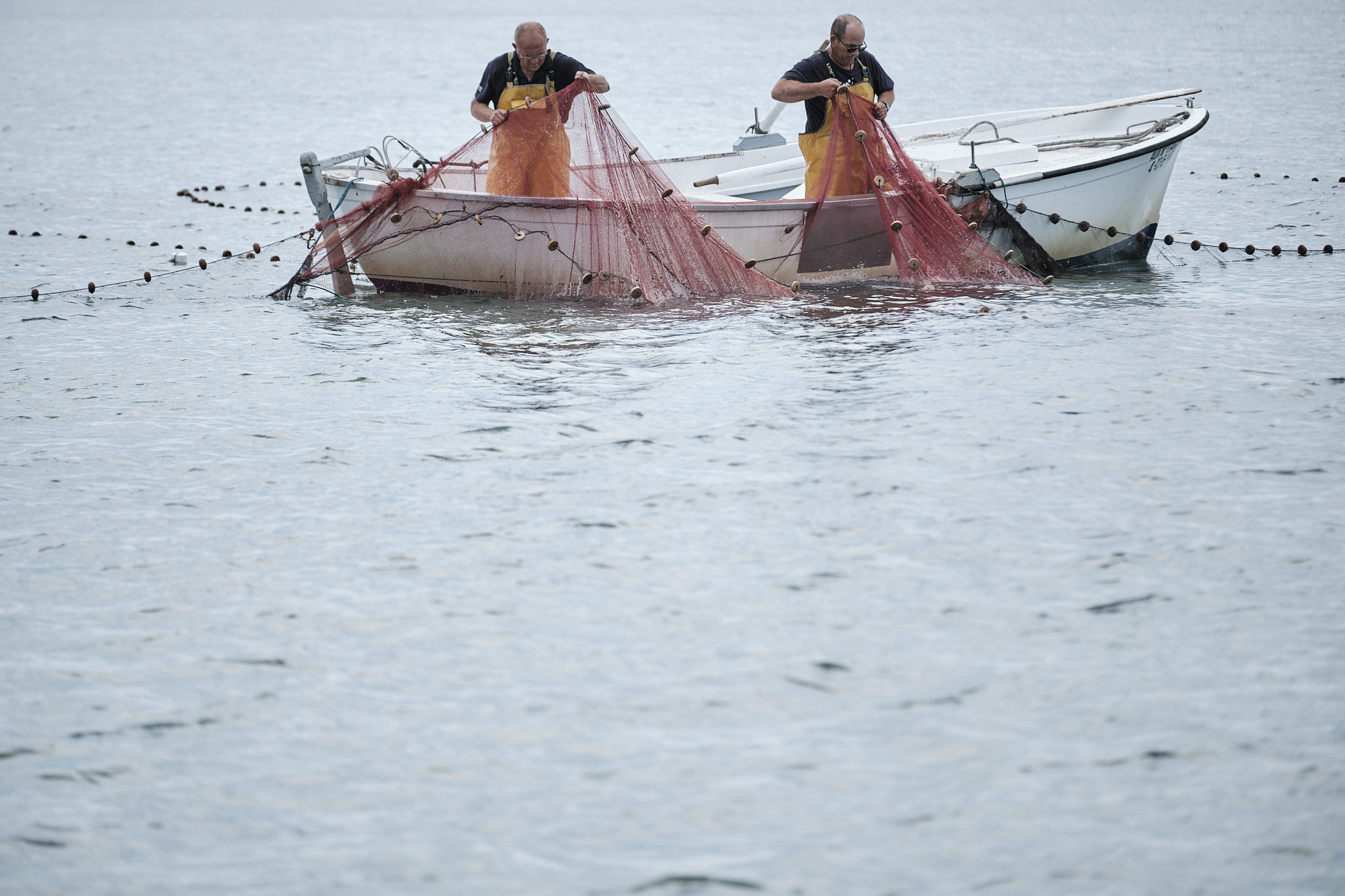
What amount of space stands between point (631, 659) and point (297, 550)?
1.62 metres

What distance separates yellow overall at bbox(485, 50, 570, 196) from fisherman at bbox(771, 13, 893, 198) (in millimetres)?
1490

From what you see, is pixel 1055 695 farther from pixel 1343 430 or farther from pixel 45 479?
pixel 45 479

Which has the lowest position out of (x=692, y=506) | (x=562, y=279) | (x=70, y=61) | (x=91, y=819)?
(x=91, y=819)

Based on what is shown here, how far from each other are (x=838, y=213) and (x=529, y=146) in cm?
217

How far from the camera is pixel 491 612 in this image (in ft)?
14.8

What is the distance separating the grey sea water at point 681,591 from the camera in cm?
329

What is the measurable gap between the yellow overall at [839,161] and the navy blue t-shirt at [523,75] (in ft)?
5.33

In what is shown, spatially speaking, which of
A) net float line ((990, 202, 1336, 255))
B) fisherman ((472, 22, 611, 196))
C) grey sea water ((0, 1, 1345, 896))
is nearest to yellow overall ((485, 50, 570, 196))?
fisherman ((472, 22, 611, 196))

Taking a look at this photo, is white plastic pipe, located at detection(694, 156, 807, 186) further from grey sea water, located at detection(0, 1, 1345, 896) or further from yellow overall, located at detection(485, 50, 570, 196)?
yellow overall, located at detection(485, 50, 570, 196)

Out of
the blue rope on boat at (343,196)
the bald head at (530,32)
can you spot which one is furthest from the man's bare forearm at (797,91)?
the blue rope on boat at (343,196)

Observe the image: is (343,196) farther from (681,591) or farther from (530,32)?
(681,591)

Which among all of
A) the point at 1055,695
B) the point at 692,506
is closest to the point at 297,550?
the point at 692,506

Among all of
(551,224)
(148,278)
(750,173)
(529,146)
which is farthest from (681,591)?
(750,173)

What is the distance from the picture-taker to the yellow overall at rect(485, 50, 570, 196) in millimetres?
8969
